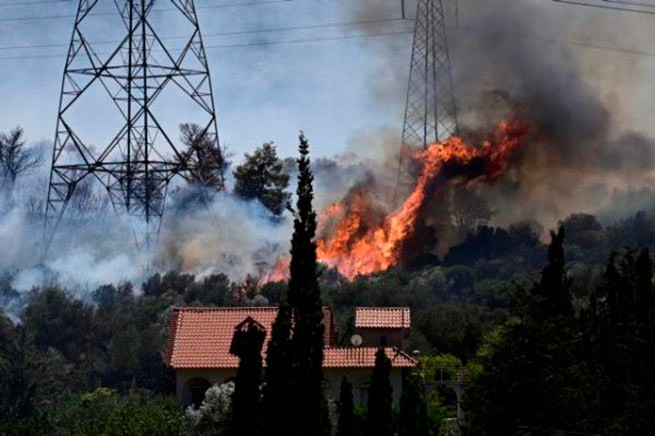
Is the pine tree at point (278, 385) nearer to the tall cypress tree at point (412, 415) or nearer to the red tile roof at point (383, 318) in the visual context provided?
the tall cypress tree at point (412, 415)

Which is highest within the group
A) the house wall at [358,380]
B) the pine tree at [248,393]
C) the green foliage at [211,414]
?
the house wall at [358,380]

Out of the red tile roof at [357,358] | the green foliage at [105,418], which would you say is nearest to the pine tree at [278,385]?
the green foliage at [105,418]

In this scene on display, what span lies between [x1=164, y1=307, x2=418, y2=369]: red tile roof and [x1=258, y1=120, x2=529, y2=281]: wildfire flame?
28770mm

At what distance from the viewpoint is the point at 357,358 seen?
67.4 metres

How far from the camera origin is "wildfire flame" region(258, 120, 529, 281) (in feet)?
339

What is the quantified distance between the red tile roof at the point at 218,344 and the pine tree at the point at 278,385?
21.8 meters

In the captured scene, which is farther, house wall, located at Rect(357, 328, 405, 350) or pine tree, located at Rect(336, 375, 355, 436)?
house wall, located at Rect(357, 328, 405, 350)

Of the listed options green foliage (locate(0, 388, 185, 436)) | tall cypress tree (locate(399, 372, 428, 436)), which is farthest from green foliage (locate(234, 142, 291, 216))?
tall cypress tree (locate(399, 372, 428, 436))

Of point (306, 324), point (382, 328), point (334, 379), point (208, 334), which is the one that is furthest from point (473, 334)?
point (306, 324)

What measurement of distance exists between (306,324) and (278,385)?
2.35 m

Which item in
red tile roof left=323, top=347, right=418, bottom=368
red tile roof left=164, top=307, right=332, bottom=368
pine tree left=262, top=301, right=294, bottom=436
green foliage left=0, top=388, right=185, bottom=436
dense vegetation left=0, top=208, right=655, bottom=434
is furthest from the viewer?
red tile roof left=164, top=307, right=332, bottom=368

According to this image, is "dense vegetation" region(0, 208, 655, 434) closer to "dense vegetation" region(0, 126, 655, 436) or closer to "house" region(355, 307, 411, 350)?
"dense vegetation" region(0, 126, 655, 436)

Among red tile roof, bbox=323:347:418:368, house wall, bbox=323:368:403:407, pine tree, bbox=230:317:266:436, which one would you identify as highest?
red tile roof, bbox=323:347:418:368

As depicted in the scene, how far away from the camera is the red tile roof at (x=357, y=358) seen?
66.8 meters
